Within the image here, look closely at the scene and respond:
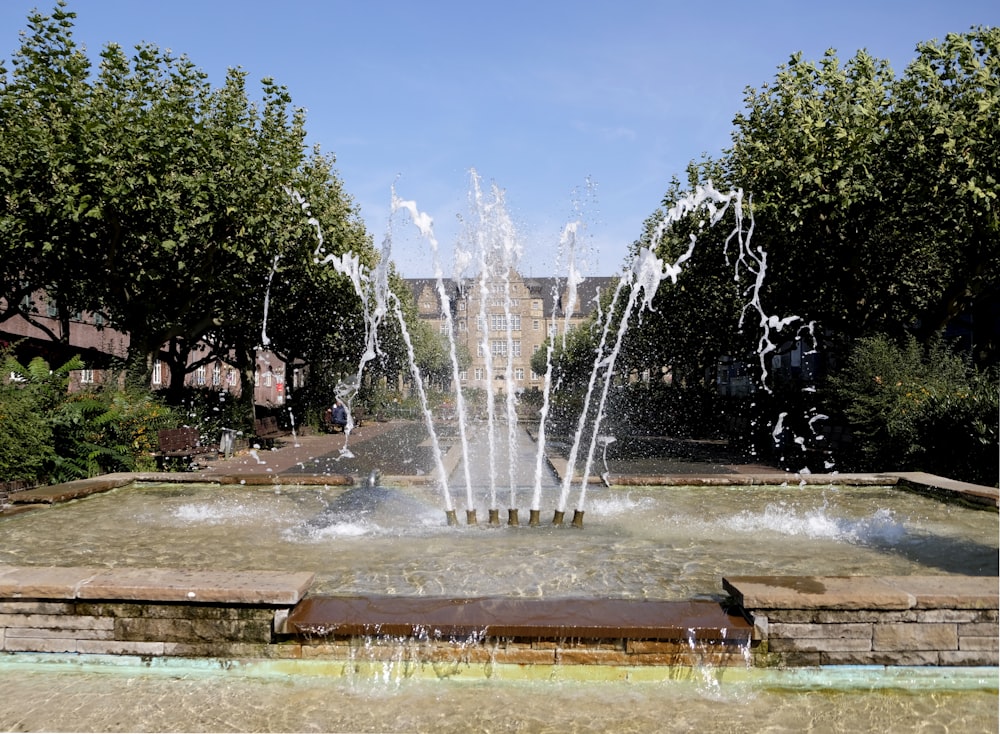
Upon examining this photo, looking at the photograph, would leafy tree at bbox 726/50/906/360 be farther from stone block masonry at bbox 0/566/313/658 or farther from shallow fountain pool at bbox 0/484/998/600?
stone block masonry at bbox 0/566/313/658

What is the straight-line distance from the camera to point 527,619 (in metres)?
4.68

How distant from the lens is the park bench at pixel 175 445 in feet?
45.9

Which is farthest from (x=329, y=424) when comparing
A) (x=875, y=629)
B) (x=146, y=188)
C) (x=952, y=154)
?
(x=875, y=629)

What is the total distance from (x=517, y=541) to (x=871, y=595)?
379cm

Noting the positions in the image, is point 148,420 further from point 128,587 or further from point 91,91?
point 128,587

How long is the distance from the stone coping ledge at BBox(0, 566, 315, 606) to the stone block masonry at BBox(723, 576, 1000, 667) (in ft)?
9.26

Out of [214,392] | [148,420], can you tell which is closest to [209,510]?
[148,420]

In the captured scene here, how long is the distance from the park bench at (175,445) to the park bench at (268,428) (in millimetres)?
9607

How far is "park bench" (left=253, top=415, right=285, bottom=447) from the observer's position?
25.9m

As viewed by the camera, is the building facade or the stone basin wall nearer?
the stone basin wall

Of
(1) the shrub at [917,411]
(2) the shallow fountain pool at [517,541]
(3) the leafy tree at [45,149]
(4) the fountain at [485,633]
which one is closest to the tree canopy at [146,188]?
(3) the leafy tree at [45,149]

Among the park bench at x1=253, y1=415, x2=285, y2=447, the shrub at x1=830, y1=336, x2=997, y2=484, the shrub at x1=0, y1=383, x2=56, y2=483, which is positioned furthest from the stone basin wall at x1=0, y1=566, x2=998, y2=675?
the park bench at x1=253, y1=415, x2=285, y2=447

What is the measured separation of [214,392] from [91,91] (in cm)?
1076

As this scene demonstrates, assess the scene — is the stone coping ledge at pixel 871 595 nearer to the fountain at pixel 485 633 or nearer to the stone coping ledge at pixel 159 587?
the fountain at pixel 485 633
